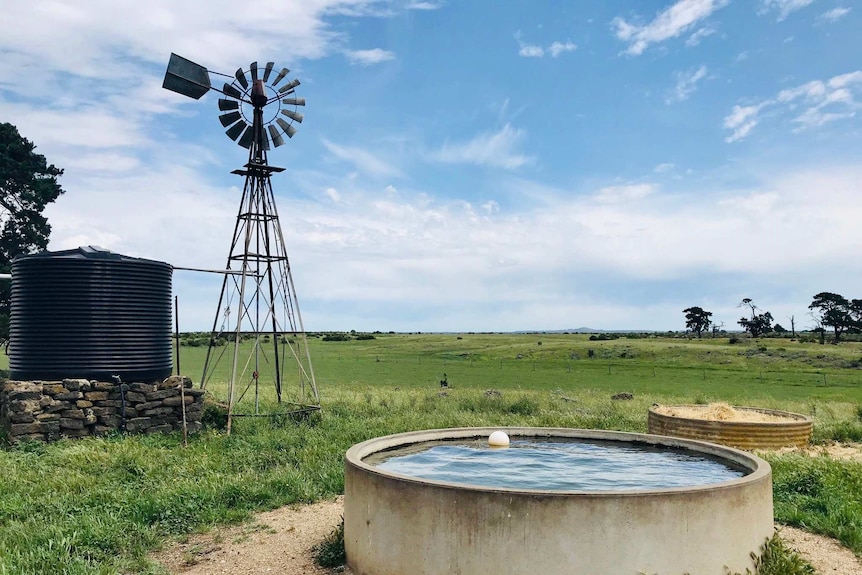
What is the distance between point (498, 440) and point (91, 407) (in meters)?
10.2

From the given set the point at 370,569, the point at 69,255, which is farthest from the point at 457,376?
the point at 370,569

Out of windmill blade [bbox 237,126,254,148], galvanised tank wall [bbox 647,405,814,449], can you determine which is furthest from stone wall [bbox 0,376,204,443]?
galvanised tank wall [bbox 647,405,814,449]

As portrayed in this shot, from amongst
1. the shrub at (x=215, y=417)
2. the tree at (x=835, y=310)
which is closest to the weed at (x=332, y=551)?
the shrub at (x=215, y=417)

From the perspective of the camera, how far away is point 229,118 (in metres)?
18.4

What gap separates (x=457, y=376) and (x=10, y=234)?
950 inches

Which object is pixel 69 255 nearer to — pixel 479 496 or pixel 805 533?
pixel 479 496

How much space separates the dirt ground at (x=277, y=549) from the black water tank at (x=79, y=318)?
7967 mm

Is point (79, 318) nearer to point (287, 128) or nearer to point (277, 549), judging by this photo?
point (287, 128)

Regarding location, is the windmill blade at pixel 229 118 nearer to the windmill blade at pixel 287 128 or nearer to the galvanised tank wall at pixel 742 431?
the windmill blade at pixel 287 128

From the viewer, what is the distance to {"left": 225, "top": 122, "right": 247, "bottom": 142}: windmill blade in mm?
18484

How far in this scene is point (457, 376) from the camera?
4116 centimetres

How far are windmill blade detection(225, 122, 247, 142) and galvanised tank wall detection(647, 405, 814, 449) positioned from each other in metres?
12.8

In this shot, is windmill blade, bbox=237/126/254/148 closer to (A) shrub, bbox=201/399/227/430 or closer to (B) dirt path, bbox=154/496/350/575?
(A) shrub, bbox=201/399/227/430

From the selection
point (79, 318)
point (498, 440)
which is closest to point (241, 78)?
point (79, 318)
